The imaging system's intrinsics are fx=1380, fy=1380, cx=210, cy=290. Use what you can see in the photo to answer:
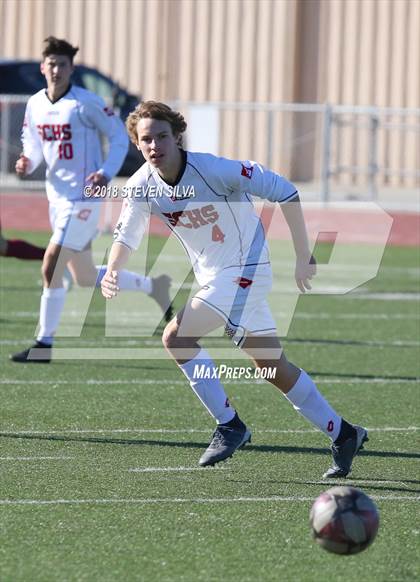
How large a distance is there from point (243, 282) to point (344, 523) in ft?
6.06

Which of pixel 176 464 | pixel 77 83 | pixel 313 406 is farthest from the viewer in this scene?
pixel 77 83

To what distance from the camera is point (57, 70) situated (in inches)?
392

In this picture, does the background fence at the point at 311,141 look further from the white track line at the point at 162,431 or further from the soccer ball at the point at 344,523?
the soccer ball at the point at 344,523

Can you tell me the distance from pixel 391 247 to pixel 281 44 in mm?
10096

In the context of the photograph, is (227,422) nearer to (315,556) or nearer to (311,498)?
(311,498)

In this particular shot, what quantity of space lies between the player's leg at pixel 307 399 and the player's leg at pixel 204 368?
0.23 meters

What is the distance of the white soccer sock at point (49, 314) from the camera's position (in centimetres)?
994

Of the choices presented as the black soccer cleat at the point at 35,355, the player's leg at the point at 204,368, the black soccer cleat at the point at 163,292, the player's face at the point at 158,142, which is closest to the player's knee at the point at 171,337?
the player's leg at the point at 204,368

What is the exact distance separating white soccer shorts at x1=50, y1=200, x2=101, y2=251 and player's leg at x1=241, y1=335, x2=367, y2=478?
3567 millimetres

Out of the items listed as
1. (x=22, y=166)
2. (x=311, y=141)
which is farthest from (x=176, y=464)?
(x=311, y=141)

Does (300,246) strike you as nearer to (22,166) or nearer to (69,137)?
(22,166)

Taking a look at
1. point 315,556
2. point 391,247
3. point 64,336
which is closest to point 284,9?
point 391,247

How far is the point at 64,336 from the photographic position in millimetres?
11094

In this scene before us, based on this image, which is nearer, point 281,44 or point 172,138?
point 172,138
